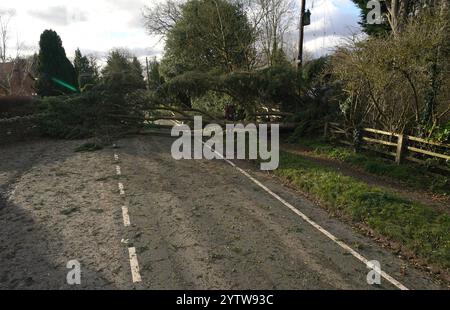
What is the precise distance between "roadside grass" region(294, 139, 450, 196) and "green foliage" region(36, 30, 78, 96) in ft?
85.1

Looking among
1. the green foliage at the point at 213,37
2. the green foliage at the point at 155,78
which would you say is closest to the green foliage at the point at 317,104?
the green foliage at the point at 155,78

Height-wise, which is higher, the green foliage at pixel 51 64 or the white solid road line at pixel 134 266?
the green foliage at pixel 51 64

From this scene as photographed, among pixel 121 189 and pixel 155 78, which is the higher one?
pixel 155 78

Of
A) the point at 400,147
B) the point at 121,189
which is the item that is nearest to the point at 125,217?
the point at 121,189

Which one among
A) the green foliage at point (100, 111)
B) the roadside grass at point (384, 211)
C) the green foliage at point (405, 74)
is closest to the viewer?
the roadside grass at point (384, 211)

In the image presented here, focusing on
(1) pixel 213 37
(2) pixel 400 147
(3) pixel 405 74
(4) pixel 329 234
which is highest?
(1) pixel 213 37

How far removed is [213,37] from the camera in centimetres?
2770

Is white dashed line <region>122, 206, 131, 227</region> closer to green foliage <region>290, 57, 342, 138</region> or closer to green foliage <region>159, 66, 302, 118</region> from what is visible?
green foliage <region>290, 57, 342, 138</region>

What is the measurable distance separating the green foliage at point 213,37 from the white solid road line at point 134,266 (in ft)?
73.0

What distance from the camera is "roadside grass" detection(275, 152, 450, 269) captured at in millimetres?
6460

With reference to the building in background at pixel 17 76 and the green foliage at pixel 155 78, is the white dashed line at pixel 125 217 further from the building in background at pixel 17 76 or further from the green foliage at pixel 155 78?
the building in background at pixel 17 76

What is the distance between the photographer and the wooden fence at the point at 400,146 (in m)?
10.7

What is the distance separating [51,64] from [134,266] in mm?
31030

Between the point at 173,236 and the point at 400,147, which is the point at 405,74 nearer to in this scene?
the point at 400,147
